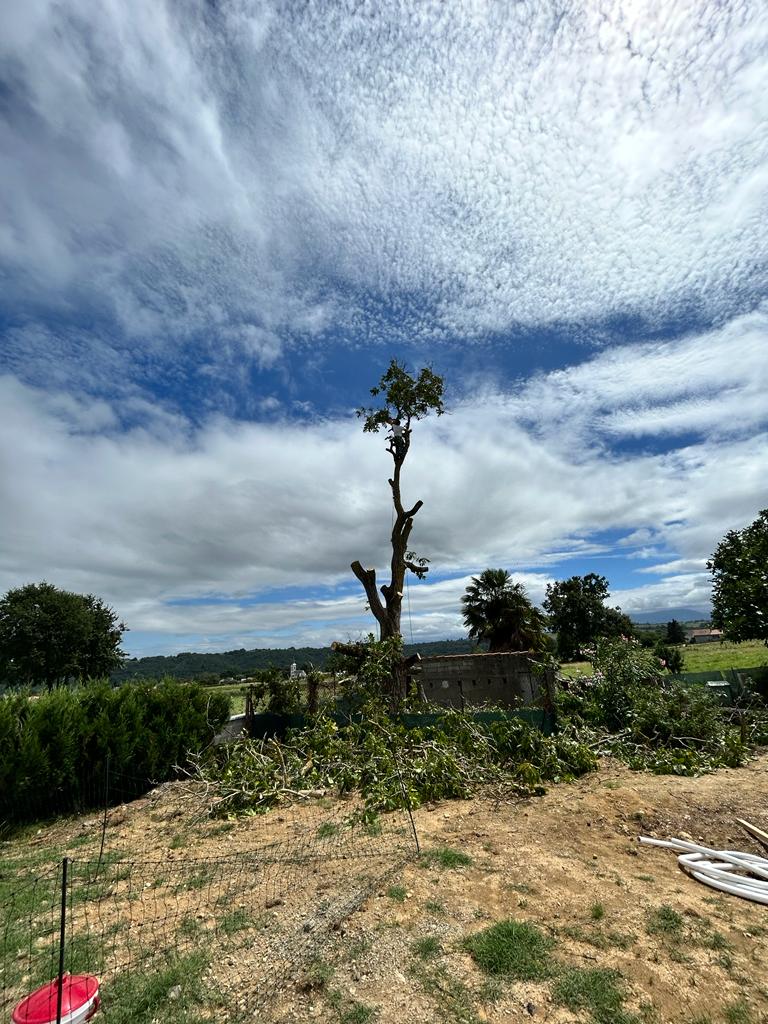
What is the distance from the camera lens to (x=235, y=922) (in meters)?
3.63

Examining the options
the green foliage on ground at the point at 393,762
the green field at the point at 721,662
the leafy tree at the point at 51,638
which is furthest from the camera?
the leafy tree at the point at 51,638

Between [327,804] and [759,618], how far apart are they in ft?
46.5

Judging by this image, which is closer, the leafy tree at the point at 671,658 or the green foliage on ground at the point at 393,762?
the green foliage on ground at the point at 393,762

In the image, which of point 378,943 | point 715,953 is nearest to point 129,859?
point 378,943

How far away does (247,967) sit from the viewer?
10.2 ft

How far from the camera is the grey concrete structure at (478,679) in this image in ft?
37.0

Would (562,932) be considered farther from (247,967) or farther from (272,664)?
(272,664)

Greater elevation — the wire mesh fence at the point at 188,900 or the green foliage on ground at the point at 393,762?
the green foliage on ground at the point at 393,762

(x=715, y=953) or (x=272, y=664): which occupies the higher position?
(x=272, y=664)

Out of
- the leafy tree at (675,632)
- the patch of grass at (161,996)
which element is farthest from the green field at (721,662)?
the leafy tree at (675,632)

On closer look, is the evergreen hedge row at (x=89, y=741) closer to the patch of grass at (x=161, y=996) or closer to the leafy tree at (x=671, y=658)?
the patch of grass at (x=161, y=996)

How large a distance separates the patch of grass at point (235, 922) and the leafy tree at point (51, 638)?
2983 cm

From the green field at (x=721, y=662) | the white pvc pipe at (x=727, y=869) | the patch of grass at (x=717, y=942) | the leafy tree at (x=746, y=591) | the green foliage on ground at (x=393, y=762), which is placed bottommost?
the patch of grass at (x=717, y=942)

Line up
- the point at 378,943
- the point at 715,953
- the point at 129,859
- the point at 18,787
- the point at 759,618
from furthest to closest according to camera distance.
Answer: the point at 759,618
the point at 18,787
the point at 129,859
the point at 378,943
the point at 715,953
